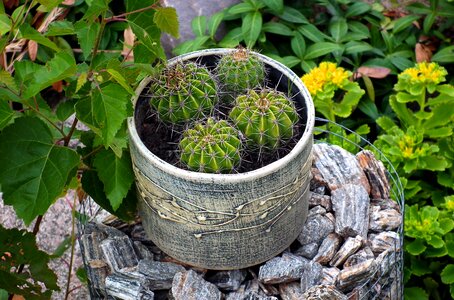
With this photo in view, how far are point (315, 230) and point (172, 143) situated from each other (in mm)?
573

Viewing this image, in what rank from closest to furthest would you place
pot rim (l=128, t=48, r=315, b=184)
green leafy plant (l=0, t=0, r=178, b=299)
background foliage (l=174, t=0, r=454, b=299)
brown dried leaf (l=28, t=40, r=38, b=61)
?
green leafy plant (l=0, t=0, r=178, b=299)
pot rim (l=128, t=48, r=315, b=184)
background foliage (l=174, t=0, r=454, b=299)
brown dried leaf (l=28, t=40, r=38, b=61)

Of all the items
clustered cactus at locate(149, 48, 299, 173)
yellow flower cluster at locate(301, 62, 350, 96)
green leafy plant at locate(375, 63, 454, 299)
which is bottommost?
green leafy plant at locate(375, 63, 454, 299)

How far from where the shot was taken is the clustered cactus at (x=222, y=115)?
200 centimetres

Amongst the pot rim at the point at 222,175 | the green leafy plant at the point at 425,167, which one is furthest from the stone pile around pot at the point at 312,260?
the pot rim at the point at 222,175

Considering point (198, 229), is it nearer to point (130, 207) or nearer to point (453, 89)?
point (130, 207)

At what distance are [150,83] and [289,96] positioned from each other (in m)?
0.42

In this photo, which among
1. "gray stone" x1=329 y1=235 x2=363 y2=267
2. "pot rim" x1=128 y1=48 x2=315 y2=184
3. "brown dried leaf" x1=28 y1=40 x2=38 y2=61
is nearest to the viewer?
"pot rim" x1=128 y1=48 x2=315 y2=184

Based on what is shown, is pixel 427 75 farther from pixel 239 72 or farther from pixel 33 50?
pixel 33 50

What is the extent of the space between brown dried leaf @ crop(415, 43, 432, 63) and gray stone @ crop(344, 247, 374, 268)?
1.41 metres

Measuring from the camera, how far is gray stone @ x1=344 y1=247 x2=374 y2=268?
2309mm

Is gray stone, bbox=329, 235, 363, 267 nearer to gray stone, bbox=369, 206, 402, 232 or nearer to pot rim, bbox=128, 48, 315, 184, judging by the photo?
gray stone, bbox=369, 206, 402, 232

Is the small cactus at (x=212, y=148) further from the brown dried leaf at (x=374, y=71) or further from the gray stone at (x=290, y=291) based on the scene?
the brown dried leaf at (x=374, y=71)

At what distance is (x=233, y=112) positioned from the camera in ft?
6.98

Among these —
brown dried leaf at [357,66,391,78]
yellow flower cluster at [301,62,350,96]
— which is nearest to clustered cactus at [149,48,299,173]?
yellow flower cluster at [301,62,350,96]
